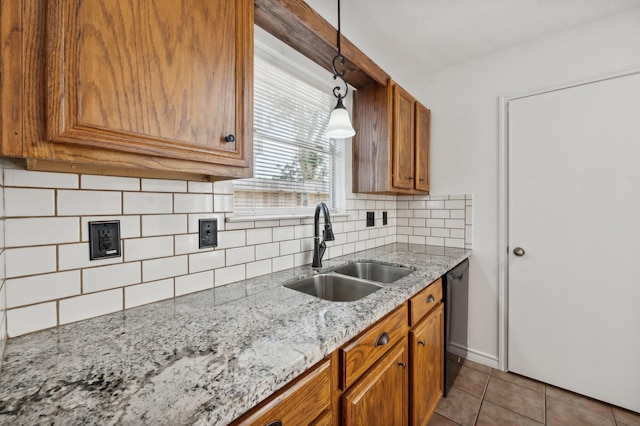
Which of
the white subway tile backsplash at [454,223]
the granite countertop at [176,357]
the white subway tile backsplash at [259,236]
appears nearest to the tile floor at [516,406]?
the white subway tile backsplash at [454,223]

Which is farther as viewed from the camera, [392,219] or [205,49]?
[392,219]

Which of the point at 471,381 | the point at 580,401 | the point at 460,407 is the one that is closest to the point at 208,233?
the point at 460,407

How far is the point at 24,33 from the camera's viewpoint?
56cm

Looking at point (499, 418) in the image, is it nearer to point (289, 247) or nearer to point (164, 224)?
point (289, 247)

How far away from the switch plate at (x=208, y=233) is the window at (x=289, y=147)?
17 cm

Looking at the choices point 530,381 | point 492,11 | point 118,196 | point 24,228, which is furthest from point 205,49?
point 530,381

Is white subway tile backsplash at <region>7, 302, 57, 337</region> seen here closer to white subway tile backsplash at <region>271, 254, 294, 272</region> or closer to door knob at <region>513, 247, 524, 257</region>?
white subway tile backsplash at <region>271, 254, 294, 272</region>

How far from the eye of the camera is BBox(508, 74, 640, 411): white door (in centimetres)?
172

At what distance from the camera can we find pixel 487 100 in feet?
7.27

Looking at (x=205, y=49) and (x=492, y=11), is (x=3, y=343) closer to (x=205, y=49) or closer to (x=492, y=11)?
(x=205, y=49)

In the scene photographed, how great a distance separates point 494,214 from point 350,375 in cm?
189

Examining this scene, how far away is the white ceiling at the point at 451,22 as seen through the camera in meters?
1.64

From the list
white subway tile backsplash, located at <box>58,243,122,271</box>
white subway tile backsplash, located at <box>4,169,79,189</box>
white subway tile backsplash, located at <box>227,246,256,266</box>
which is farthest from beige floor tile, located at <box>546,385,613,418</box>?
white subway tile backsplash, located at <box>4,169,79,189</box>

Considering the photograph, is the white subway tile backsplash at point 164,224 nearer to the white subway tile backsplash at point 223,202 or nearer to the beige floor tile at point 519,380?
the white subway tile backsplash at point 223,202
